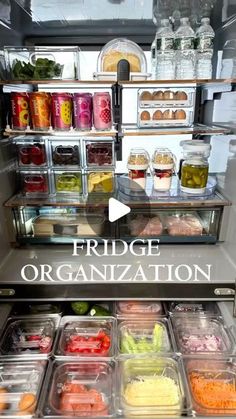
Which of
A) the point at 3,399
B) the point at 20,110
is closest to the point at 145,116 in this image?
the point at 20,110

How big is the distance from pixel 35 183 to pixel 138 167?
1.50 ft

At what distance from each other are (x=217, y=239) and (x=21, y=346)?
94 centimetres

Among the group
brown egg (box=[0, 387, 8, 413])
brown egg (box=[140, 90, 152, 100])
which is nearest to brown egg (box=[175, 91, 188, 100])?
brown egg (box=[140, 90, 152, 100])

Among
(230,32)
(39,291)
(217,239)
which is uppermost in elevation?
(230,32)

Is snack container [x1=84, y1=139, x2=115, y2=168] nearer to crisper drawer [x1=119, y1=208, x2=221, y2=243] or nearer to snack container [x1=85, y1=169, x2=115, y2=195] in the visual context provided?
snack container [x1=85, y1=169, x2=115, y2=195]

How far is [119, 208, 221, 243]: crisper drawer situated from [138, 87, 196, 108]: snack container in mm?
450

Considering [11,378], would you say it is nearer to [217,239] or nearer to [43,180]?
[43,180]

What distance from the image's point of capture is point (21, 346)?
1.24 metres

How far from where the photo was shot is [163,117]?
1.29 m

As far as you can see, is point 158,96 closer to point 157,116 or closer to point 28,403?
point 157,116

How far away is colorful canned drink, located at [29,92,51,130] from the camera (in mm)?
1229

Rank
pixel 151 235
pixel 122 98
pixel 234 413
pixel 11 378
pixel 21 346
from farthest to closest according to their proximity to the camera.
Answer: pixel 151 235 < pixel 122 98 < pixel 21 346 < pixel 11 378 < pixel 234 413

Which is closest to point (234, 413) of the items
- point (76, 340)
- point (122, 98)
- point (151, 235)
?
point (76, 340)

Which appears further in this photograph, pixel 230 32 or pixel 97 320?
pixel 97 320
